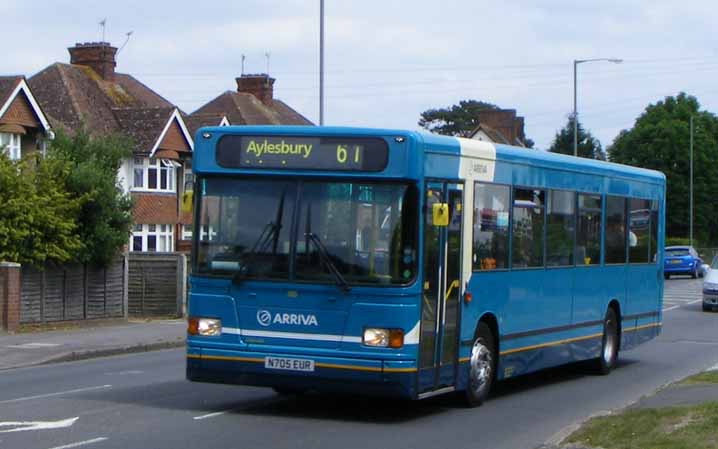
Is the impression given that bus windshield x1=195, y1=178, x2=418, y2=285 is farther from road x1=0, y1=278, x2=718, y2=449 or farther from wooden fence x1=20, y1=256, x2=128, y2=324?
wooden fence x1=20, y1=256, x2=128, y2=324

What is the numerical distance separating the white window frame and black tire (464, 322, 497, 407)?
3796 cm

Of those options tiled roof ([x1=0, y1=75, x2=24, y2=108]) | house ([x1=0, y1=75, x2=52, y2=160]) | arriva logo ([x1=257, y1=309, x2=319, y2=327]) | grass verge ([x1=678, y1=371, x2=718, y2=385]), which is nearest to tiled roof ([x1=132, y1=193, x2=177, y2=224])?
house ([x1=0, y1=75, x2=52, y2=160])

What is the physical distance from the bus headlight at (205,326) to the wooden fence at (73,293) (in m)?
16.8

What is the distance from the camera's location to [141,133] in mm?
51062

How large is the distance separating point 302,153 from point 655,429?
431 cm

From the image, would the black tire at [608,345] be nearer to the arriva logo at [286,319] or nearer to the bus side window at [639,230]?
the bus side window at [639,230]

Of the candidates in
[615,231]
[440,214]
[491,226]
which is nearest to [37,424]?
[440,214]

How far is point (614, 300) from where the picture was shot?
1864cm

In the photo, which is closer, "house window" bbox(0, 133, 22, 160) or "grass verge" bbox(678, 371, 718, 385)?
"grass verge" bbox(678, 371, 718, 385)

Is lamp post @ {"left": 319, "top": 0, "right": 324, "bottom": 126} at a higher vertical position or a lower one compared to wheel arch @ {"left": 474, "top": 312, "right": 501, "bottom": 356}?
higher

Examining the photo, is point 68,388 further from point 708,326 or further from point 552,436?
point 708,326

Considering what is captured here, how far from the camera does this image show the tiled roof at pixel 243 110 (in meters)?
66.5

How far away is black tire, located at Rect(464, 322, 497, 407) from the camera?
542 inches

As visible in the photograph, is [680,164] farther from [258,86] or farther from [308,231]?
[308,231]
